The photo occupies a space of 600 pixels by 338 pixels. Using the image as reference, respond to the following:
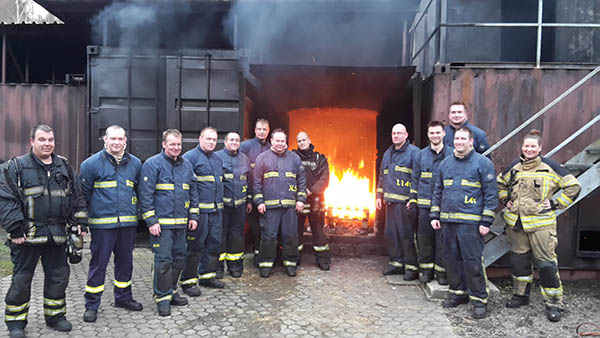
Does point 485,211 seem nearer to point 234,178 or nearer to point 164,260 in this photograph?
point 234,178

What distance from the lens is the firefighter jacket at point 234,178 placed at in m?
6.00

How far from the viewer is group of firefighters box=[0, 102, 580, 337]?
13.4ft

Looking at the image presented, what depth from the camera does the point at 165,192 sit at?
15.6 ft

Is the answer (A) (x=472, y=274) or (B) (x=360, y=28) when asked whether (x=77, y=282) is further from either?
(B) (x=360, y=28)

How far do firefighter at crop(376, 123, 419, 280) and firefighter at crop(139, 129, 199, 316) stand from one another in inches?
116

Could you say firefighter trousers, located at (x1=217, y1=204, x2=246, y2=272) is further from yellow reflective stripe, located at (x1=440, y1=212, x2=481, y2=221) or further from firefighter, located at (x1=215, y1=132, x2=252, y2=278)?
yellow reflective stripe, located at (x1=440, y1=212, x2=481, y2=221)

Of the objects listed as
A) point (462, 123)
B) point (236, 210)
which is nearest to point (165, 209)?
point (236, 210)

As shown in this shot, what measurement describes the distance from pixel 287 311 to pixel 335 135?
18.4ft

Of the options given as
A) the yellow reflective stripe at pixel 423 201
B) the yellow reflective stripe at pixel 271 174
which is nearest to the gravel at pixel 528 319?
the yellow reflective stripe at pixel 423 201

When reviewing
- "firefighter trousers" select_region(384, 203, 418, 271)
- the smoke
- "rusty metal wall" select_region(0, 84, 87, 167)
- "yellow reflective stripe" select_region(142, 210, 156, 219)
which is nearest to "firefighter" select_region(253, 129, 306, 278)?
"firefighter trousers" select_region(384, 203, 418, 271)

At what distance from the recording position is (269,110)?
846 cm

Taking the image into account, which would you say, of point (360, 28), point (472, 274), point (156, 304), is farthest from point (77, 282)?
point (360, 28)

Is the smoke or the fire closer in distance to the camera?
the fire

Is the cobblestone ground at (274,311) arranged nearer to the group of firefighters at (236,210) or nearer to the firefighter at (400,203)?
the group of firefighters at (236,210)
